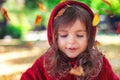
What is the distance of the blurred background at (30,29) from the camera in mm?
Answer: 3303

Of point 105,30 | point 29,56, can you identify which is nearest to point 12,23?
point 29,56

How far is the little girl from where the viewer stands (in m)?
1.71

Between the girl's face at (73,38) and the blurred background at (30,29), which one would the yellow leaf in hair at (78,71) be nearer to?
the girl's face at (73,38)

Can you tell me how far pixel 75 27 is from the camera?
5.57 ft

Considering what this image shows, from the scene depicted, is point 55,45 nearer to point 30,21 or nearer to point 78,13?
point 78,13

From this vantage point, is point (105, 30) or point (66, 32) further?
point (105, 30)

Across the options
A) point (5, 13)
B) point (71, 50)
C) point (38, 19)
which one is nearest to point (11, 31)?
point (5, 13)

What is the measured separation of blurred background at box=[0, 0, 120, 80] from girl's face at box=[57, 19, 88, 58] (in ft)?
5.04

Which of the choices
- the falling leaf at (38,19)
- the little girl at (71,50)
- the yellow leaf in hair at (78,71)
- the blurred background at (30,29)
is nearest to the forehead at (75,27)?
the little girl at (71,50)

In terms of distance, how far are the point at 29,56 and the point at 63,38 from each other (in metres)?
1.61

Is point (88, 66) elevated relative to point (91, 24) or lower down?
lower down

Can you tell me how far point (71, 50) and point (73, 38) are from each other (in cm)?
8

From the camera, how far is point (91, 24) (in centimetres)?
178

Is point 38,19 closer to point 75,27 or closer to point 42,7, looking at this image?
point 42,7
